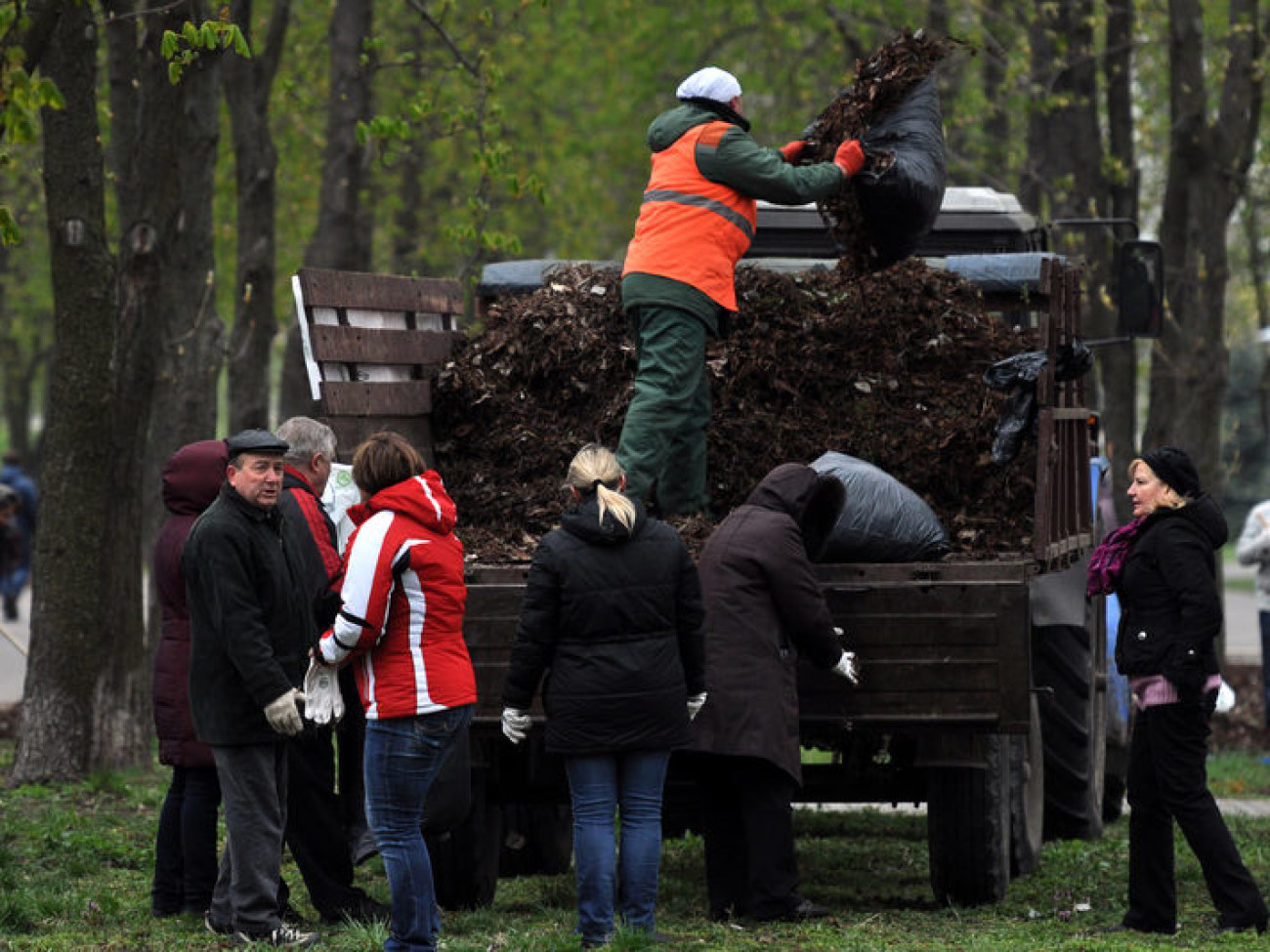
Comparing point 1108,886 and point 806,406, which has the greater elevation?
point 806,406

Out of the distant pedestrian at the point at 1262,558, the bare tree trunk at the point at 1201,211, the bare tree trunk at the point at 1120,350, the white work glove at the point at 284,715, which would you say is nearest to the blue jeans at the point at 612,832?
the white work glove at the point at 284,715

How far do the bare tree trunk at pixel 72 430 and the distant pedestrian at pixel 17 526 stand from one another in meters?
13.5

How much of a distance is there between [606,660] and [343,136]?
9.92 meters

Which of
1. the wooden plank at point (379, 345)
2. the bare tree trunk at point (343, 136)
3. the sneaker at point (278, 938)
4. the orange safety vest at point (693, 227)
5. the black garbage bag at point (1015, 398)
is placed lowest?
the sneaker at point (278, 938)

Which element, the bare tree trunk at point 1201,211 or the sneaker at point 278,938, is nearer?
the sneaker at point 278,938

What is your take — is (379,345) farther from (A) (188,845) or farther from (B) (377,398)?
(A) (188,845)

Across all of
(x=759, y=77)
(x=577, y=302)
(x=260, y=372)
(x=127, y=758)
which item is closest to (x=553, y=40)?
(x=759, y=77)

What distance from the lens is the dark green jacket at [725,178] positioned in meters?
8.01

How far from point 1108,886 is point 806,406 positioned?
2349mm

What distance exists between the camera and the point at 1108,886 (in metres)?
8.75

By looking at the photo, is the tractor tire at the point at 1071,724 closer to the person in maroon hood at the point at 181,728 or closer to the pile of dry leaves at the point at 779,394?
the pile of dry leaves at the point at 779,394

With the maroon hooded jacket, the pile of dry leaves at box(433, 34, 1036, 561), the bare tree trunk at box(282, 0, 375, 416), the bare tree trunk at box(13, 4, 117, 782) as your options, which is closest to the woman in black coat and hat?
the pile of dry leaves at box(433, 34, 1036, 561)

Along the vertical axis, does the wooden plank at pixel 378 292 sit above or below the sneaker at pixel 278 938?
above

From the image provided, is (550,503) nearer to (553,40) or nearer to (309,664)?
(309,664)
